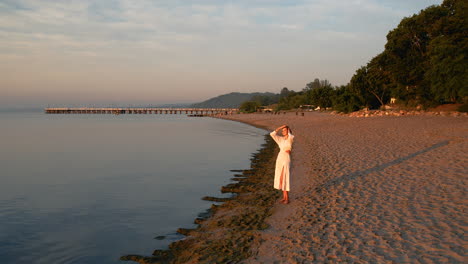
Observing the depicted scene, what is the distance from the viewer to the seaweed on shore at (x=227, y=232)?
6.42 meters

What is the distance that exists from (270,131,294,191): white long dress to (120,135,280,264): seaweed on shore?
2.84 ft

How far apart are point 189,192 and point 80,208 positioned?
13.2 ft

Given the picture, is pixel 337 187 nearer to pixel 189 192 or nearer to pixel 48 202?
pixel 189 192

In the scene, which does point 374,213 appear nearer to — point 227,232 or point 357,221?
point 357,221

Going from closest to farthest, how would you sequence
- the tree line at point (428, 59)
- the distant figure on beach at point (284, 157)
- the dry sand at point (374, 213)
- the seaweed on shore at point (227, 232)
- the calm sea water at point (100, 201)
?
the dry sand at point (374, 213), the seaweed on shore at point (227, 232), the calm sea water at point (100, 201), the distant figure on beach at point (284, 157), the tree line at point (428, 59)

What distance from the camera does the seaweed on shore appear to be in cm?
642

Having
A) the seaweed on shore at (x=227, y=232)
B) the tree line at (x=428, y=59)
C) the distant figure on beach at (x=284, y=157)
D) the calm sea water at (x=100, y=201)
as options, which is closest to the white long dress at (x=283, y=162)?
the distant figure on beach at (x=284, y=157)

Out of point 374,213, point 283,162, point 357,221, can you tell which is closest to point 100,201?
point 283,162

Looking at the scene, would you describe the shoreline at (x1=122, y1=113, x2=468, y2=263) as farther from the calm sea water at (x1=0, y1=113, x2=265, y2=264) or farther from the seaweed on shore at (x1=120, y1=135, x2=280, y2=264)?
the calm sea water at (x1=0, y1=113, x2=265, y2=264)

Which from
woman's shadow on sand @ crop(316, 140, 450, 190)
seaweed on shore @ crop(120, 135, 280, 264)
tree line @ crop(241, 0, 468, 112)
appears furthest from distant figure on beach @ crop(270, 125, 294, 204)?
tree line @ crop(241, 0, 468, 112)

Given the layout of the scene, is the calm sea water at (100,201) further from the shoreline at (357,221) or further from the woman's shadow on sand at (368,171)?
the woman's shadow on sand at (368,171)

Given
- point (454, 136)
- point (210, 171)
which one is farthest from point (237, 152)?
point (454, 136)

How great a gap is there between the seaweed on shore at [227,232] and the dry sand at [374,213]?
36 centimetres

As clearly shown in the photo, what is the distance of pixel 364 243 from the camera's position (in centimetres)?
606
